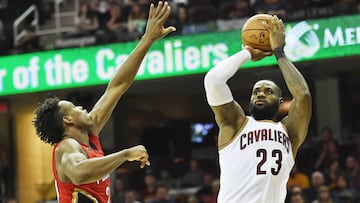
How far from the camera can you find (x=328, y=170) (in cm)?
1326

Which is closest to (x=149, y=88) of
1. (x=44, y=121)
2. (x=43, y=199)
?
(x=43, y=199)

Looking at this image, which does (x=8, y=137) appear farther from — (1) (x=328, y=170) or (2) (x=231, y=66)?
(2) (x=231, y=66)

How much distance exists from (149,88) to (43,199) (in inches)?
117

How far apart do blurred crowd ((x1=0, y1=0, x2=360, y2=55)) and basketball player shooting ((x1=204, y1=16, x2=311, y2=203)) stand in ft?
24.9

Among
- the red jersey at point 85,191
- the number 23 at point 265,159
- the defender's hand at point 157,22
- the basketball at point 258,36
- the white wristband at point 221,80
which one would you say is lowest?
the red jersey at point 85,191

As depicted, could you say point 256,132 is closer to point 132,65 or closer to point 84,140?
point 84,140

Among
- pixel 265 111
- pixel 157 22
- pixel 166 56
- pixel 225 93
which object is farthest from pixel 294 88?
pixel 166 56

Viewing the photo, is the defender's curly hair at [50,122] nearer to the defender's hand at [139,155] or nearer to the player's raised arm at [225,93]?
the defender's hand at [139,155]

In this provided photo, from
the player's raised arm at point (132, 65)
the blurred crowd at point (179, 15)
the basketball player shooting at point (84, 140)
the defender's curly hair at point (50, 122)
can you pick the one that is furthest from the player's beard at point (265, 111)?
the blurred crowd at point (179, 15)

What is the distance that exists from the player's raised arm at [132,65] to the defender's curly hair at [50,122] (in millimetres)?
406

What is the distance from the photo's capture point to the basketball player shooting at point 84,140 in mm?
5340

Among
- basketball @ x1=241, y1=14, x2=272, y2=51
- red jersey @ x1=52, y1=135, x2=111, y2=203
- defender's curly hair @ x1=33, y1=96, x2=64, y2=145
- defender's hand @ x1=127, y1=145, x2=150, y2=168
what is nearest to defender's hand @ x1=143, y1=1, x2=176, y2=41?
basketball @ x1=241, y1=14, x2=272, y2=51

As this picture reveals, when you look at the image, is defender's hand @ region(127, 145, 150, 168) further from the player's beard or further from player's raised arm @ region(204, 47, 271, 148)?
the player's beard

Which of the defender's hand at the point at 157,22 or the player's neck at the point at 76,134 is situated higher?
the defender's hand at the point at 157,22
